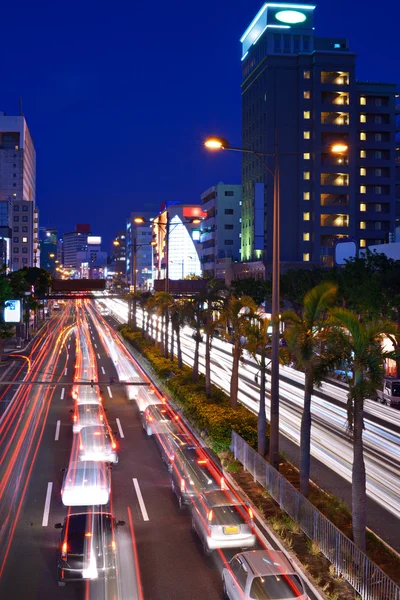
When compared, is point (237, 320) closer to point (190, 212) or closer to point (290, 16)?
point (290, 16)

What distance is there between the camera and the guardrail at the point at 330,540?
12180 millimetres

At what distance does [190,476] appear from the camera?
63.3ft

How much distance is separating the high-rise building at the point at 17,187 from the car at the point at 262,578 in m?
155

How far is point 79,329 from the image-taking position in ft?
292

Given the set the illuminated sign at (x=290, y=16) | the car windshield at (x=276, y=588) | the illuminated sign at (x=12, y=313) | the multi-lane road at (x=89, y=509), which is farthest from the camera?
the illuminated sign at (x=290, y=16)

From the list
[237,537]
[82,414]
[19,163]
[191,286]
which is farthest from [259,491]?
[19,163]

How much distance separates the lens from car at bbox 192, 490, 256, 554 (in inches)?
611

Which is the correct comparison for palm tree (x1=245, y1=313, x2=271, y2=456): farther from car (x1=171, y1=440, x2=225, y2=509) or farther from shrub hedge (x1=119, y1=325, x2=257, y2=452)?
car (x1=171, y1=440, x2=225, y2=509)

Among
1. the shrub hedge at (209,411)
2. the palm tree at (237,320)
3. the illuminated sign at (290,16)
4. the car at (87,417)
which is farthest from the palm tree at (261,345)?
the illuminated sign at (290,16)

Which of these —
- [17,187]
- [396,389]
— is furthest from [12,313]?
[17,187]

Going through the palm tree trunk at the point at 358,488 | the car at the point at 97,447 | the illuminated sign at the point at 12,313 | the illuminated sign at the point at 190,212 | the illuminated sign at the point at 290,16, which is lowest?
the car at the point at 97,447

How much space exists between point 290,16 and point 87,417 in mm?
74493

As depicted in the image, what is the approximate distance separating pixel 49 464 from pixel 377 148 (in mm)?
73098

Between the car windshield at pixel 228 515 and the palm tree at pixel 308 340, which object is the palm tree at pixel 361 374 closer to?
the palm tree at pixel 308 340
